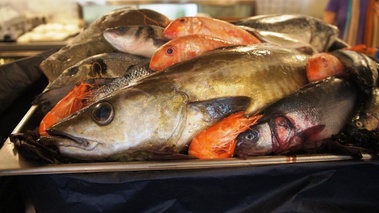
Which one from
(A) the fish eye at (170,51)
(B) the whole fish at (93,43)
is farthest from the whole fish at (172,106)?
(B) the whole fish at (93,43)

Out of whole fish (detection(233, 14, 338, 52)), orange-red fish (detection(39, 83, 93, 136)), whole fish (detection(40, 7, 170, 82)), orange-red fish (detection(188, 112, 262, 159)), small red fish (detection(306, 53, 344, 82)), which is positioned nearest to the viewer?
orange-red fish (detection(188, 112, 262, 159))

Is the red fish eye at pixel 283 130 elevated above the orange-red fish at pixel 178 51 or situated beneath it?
situated beneath

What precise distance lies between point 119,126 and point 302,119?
0.59m

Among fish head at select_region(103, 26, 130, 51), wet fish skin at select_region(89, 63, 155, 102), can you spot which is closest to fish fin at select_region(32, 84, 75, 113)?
wet fish skin at select_region(89, 63, 155, 102)

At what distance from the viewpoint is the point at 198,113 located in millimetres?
1108

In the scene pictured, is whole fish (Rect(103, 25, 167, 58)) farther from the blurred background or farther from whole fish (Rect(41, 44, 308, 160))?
the blurred background

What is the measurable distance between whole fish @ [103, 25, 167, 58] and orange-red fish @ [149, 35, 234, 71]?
0.53 feet

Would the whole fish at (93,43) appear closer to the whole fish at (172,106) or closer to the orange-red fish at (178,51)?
the orange-red fish at (178,51)

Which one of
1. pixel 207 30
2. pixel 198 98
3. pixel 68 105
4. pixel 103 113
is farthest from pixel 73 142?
pixel 207 30

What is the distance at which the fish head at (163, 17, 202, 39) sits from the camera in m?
1.42

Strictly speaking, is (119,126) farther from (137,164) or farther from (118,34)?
(118,34)

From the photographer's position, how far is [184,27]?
1419mm

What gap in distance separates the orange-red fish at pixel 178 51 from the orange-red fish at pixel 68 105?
27 centimetres

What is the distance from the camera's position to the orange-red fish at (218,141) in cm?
106
